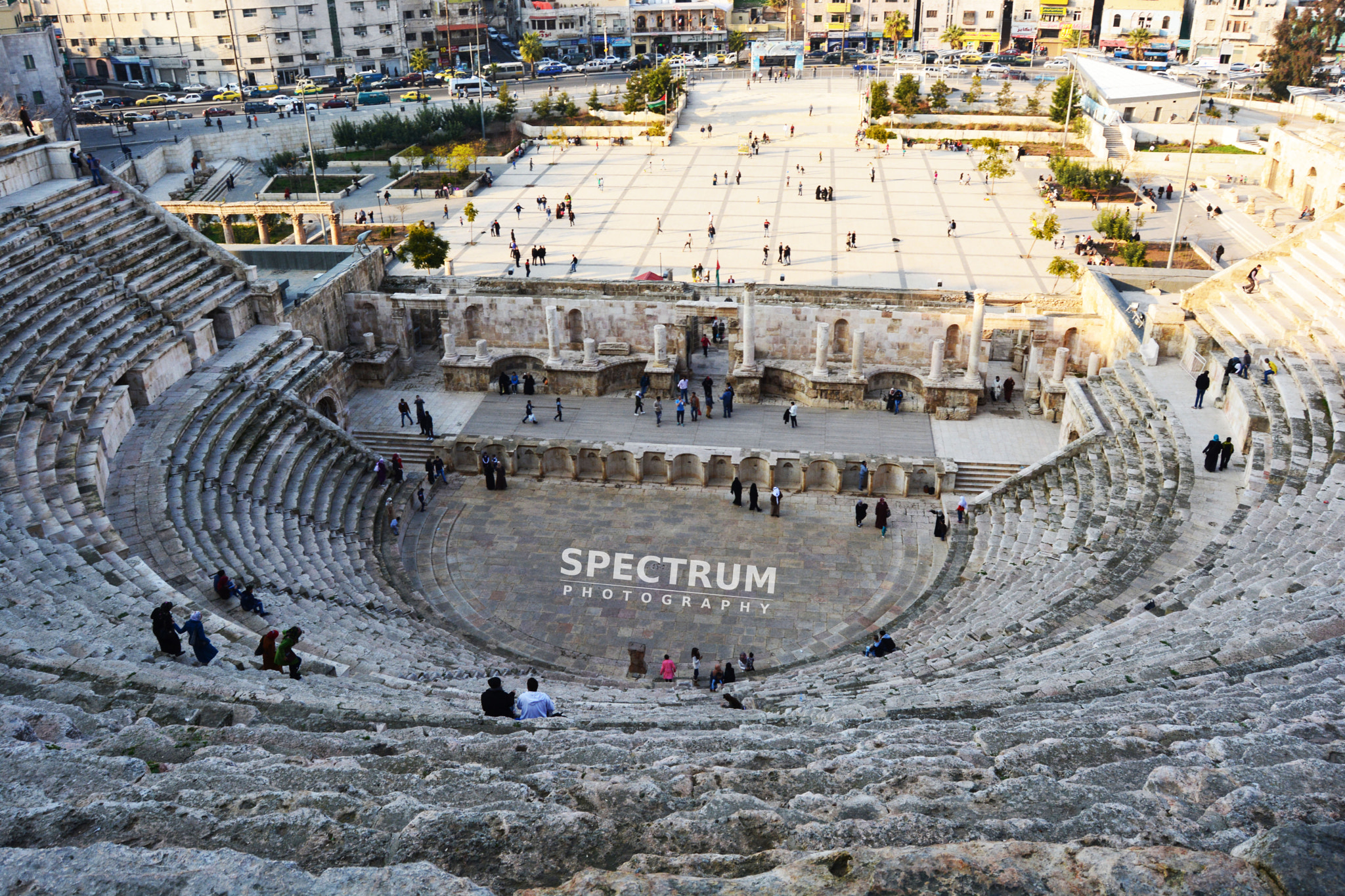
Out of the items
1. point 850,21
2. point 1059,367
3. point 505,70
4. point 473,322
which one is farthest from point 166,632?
point 850,21

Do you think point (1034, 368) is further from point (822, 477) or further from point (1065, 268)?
point (822, 477)

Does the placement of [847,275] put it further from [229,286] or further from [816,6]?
[816,6]

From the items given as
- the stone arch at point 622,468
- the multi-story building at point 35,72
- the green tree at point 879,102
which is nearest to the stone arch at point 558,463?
the stone arch at point 622,468

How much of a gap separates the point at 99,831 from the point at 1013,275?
4068 cm

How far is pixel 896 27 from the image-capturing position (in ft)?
324

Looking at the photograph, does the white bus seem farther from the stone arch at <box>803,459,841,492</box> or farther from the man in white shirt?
the man in white shirt

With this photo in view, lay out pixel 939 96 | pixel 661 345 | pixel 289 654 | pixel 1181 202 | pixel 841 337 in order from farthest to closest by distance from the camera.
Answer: pixel 939 96 < pixel 1181 202 < pixel 841 337 < pixel 661 345 < pixel 289 654

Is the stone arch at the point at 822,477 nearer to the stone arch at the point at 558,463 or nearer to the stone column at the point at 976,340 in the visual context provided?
the stone column at the point at 976,340

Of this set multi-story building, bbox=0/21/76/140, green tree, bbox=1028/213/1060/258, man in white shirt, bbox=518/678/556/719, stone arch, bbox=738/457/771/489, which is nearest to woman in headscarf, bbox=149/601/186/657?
man in white shirt, bbox=518/678/556/719

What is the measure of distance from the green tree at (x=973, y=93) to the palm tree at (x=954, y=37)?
911 inches

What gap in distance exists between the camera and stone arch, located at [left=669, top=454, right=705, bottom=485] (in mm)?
27344

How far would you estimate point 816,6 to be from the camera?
4279 inches

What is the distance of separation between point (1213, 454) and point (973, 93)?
212 ft

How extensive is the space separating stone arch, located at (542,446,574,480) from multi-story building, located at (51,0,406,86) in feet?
225
